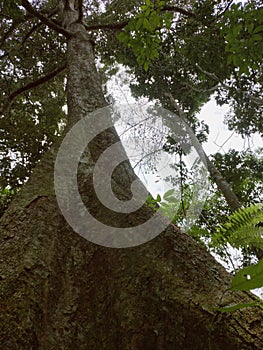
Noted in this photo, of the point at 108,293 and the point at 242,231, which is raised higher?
the point at 242,231

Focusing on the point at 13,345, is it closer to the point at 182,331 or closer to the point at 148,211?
the point at 182,331

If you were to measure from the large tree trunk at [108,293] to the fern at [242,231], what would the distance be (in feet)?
2.87

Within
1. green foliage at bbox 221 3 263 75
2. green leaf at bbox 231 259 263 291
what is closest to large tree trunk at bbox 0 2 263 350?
green leaf at bbox 231 259 263 291

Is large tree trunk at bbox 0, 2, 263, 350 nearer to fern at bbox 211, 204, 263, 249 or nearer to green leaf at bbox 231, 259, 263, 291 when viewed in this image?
green leaf at bbox 231, 259, 263, 291

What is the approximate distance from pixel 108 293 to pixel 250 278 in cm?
64

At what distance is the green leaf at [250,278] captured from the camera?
918 mm

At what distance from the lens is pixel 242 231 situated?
2.32 m

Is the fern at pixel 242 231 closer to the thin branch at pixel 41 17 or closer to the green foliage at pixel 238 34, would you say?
the green foliage at pixel 238 34

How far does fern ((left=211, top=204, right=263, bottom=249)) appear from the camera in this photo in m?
2.25

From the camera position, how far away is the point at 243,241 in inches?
91.2

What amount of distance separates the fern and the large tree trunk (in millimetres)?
874

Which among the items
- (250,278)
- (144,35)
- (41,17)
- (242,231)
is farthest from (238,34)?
(41,17)

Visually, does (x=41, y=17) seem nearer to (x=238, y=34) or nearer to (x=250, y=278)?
(x=238, y=34)

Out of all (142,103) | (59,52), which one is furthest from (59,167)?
(142,103)
